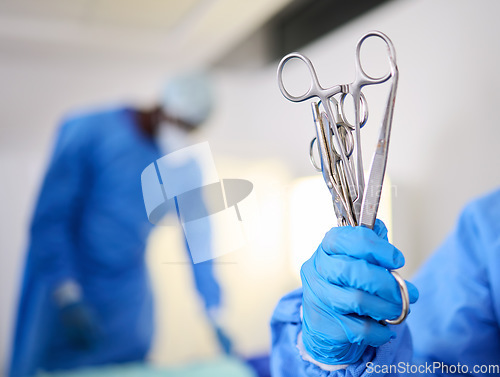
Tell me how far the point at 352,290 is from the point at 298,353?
0.17m

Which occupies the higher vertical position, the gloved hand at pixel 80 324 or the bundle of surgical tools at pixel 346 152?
the bundle of surgical tools at pixel 346 152

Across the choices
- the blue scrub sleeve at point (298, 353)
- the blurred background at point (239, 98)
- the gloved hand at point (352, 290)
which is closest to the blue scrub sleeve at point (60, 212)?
the blurred background at point (239, 98)

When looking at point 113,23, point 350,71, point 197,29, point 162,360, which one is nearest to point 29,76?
point 113,23

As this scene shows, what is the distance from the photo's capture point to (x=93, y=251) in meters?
1.93

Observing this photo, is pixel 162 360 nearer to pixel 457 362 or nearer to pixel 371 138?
pixel 457 362

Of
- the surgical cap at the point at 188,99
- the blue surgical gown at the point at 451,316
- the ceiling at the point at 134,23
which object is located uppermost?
the ceiling at the point at 134,23

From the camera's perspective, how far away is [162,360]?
7.61 feet

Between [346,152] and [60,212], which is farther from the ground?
[60,212]

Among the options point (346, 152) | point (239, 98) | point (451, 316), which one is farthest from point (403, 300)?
point (239, 98)

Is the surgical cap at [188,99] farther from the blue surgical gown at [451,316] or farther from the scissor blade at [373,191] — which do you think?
the scissor blade at [373,191]

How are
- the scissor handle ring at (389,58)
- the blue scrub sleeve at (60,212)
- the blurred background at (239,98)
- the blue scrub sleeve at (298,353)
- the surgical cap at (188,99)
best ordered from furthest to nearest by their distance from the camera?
the surgical cap at (188,99), the blue scrub sleeve at (60,212), the blurred background at (239,98), the blue scrub sleeve at (298,353), the scissor handle ring at (389,58)

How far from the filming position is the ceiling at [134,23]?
2.19 meters

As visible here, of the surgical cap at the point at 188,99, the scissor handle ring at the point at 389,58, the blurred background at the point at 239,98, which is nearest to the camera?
the scissor handle ring at the point at 389,58

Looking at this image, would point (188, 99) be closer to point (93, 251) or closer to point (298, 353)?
point (93, 251)
